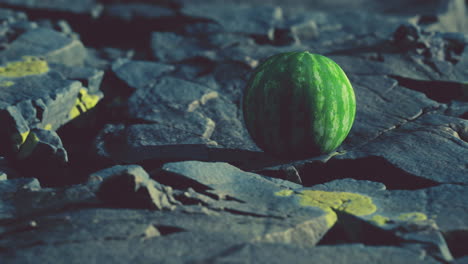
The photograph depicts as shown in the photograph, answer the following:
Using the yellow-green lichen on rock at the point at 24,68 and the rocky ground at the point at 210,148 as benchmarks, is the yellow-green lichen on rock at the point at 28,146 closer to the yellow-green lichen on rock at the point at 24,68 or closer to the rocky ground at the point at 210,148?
the rocky ground at the point at 210,148

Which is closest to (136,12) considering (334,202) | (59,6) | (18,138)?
(59,6)

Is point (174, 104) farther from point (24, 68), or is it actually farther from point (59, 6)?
point (59, 6)

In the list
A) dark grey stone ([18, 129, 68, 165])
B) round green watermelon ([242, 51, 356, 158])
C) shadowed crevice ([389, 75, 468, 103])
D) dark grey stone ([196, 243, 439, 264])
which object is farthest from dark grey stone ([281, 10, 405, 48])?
dark grey stone ([196, 243, 439, 264])

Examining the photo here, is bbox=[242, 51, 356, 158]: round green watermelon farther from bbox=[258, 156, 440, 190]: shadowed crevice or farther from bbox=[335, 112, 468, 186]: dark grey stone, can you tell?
bbox=[335, 112, 468, 186]: dark grey stone

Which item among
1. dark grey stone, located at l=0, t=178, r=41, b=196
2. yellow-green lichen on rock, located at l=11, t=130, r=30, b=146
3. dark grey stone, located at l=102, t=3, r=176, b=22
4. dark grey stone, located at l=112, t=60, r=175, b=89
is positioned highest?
dark grey stone, located at l=102, t=3, r=176, b=22

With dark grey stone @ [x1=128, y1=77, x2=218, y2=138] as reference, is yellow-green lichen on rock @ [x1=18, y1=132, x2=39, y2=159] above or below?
below

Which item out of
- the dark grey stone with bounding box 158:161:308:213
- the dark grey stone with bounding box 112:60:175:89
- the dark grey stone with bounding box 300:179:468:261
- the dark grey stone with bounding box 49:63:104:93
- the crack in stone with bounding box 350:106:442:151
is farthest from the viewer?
the dark grey stone with bounding box 112:60:175:89

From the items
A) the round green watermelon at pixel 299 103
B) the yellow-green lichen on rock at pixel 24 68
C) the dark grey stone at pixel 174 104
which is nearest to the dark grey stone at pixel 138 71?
the dark grey stone at pixel 174 104

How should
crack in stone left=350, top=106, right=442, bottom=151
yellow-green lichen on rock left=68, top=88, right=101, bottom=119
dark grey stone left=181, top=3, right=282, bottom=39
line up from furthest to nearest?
dark grey stone left=181, top=3, right=282, bottom=39 < yellow-green lichen on rock left=68, top=88, right=101, bottom=119 < crack in stone left=350, top=106, right=442, bottom=151
